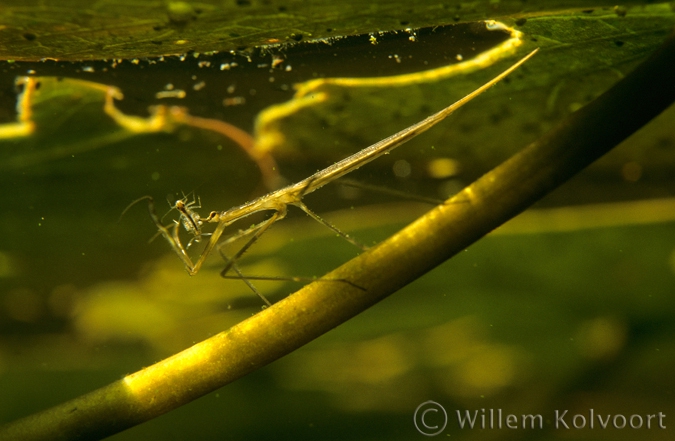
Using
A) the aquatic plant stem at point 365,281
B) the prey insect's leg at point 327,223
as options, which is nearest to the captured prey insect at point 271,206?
the prey insect's leg at point 327,223

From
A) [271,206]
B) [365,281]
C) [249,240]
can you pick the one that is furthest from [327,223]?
[365,281]

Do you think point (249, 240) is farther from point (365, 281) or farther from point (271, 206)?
point (365, 281)

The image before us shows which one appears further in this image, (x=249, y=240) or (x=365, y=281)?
(x=249, y=240)

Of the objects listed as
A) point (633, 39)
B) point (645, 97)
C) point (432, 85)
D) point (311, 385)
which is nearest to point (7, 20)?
point (432, 85)

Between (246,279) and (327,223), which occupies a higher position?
(327,223)

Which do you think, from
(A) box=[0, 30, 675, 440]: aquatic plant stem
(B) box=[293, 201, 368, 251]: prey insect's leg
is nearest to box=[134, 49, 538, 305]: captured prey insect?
(B) box=[293, 201, 368, 251]: prey insect's leg

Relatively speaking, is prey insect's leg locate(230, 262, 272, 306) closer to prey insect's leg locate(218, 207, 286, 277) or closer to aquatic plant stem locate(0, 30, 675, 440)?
prey insect's leg locate(218, 207, 286, 277)
